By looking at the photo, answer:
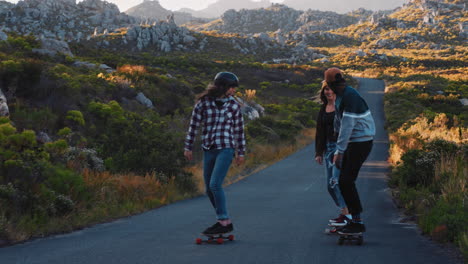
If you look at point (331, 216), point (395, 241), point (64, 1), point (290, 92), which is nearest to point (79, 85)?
point (331, 216)

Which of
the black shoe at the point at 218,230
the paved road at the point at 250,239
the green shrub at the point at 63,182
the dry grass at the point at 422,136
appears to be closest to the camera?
the paved road at the point at 250,239

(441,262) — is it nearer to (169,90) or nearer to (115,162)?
(115,162)

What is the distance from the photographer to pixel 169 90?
26078mm

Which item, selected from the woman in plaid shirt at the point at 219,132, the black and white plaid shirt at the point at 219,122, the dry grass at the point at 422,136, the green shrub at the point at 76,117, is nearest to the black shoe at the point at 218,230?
the woman in plaid shirt at the point at 219,132

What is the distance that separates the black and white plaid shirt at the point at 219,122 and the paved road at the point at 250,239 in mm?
1281

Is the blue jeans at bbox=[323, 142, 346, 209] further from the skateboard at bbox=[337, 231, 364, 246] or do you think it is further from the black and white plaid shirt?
the black and white plaid shirt

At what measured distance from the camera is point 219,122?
234 inches

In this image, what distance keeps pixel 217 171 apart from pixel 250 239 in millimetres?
1062

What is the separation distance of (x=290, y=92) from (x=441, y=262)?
46806 mm

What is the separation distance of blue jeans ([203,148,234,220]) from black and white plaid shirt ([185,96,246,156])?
0.29 ft

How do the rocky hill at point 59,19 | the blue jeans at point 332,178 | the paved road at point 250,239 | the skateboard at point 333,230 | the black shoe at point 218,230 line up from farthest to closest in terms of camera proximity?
the rocky hill at point 59,19
the blue jeans at point 332,178
the skateboard at point 333,230
the black shoe at point 218,230
the paved road at point 250,239

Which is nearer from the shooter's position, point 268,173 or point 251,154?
point 268,173

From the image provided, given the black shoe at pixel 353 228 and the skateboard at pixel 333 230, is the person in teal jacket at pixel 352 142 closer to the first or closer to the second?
the black shoe at pixel 353 228

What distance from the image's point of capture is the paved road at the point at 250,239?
5164 millimetres
